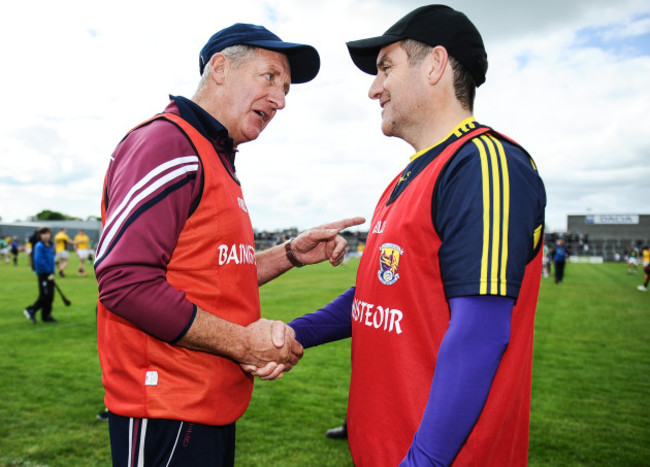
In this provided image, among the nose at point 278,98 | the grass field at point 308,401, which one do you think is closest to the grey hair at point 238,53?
the nose at point 278,98

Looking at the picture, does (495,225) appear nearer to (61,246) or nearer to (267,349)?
(267,349)

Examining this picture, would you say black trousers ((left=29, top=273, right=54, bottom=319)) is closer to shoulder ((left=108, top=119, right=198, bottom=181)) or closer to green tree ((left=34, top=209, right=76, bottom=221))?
shoulder ((left=108, top=119, right=198, bottom=181))

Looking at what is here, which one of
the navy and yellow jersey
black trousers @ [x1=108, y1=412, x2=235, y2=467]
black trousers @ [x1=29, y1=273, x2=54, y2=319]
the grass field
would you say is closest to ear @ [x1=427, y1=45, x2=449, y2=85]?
the navy and yellow jersey

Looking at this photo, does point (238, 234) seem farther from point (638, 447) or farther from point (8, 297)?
point (8, 297)

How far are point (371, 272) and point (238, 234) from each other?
700 mm

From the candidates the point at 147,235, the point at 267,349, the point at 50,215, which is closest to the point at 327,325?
the point at 267,349

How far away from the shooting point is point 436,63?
1.85m

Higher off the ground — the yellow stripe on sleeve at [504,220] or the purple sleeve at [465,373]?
the yellow stripe on sleeve at [504,220]

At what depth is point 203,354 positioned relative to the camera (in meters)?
2.05

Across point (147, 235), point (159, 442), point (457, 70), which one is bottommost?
point (159, 442)

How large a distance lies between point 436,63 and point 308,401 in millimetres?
5505

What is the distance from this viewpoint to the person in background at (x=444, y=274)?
139 cm

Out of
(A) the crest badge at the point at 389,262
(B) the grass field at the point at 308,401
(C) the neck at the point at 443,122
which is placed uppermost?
(C) the neck at the point at 443,122

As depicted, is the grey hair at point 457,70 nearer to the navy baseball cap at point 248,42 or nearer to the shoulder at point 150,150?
the navy baseball cap at point 248,42
